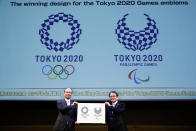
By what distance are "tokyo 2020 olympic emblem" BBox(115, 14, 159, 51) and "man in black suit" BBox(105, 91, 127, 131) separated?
1.31 m

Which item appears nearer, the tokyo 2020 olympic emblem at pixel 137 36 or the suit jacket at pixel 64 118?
the suit jacket at pixel 64 118

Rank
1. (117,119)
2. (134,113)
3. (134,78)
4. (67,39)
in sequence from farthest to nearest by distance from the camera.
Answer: (134,113) → (67,39) → (134,78) → (117,119)

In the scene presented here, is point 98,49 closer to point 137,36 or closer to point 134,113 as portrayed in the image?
point 137,36

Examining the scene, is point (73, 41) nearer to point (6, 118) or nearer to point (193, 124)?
point (6, 118)

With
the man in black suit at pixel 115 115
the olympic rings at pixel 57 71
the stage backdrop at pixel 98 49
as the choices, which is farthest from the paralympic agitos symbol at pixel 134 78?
the olympic rings at pixel 57 71

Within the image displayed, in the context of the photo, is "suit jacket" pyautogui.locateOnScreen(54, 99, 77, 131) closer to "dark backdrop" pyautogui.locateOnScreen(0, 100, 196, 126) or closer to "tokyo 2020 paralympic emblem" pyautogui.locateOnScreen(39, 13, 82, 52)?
"dark backdrop" pyautogui.locateOnScreen(0, 100, 196, 126)

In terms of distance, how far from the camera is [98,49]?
13.2 ft

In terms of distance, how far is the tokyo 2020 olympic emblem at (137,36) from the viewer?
402cm

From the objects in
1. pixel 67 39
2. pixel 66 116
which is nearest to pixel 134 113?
pixel 66 116

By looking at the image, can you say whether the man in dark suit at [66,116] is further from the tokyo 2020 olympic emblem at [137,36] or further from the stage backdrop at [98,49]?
the tokyo 2020 olympic emblem at [137,36]

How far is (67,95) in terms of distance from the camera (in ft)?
10.4

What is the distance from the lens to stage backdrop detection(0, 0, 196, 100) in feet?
12.9

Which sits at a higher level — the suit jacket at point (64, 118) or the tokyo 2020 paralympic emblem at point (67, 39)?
the tokyo 2020 paralympic emblem at point (67, 39)

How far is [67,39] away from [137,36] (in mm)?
1321
